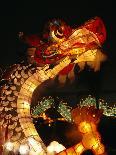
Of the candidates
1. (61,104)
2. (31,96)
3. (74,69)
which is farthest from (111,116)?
(31,96)

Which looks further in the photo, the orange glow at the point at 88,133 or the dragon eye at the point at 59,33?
the dragon eye at the point at 59,33

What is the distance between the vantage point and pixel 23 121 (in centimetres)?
540

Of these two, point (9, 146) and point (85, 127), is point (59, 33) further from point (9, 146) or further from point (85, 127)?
point (9, 146)

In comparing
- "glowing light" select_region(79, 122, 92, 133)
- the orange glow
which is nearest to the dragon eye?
the orange glow

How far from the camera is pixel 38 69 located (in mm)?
5918

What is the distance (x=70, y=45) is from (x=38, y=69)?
70cm

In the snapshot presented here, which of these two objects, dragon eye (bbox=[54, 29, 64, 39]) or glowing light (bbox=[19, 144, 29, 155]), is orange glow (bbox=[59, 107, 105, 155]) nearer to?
glowing light (bbox=[19, 144, 29, 155])

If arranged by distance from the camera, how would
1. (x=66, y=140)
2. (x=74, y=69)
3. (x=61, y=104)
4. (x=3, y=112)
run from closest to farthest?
1. (x=3, y=112)
2. (x=74, y=69)
3. (x=66, y=140)
4. (x=61, y=104)

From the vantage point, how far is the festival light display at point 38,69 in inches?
209

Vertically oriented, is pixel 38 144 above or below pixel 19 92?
below

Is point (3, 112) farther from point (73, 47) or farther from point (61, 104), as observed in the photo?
point (61, 104)

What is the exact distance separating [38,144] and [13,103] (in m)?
0.85

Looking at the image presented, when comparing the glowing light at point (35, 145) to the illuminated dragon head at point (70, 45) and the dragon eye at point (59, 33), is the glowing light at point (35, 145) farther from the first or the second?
the dragon eye at point (59, 33)

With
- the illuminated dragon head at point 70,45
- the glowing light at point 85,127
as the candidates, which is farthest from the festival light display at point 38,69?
the glowing light at point 85,127
